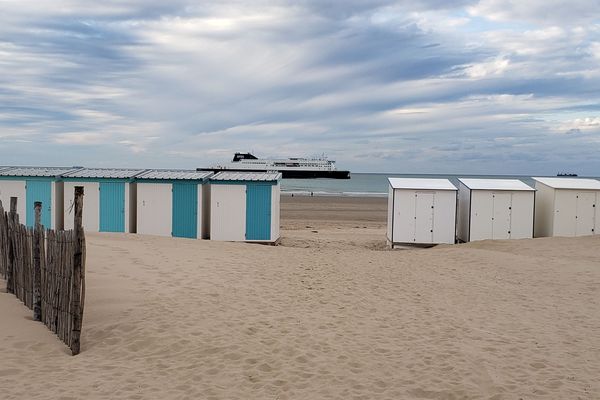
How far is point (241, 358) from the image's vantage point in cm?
625

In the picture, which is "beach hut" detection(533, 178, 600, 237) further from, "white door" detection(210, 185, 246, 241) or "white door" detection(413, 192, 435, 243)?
"white door" detection(210, 185, 246, 241)

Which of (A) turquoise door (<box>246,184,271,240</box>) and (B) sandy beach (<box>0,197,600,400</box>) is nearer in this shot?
(B) sandy beach (<box>0,197,600,400</box>)

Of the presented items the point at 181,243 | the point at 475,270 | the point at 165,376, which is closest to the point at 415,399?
the point at 165,376

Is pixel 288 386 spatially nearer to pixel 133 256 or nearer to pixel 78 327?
pixel 78 327

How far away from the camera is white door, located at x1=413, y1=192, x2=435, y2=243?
17.3 m

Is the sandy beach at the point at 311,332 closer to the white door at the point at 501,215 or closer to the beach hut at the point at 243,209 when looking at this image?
the white door at the point at 501,215

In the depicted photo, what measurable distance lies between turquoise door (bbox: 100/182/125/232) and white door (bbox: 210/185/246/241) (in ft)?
9.13

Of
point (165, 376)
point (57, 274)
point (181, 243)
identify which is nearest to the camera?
point (165, 376)

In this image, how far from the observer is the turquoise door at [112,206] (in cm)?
1730

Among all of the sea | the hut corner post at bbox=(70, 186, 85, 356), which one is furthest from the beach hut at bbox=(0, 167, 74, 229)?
the sea

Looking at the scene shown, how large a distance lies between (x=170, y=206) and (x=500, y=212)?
1021 cm

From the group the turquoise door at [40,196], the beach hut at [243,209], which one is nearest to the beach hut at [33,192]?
the turquoise door at [40,196]

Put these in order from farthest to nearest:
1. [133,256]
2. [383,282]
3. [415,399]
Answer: [133,256] < [383,282] < [415,399]

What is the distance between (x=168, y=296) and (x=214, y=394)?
12.1 feet
